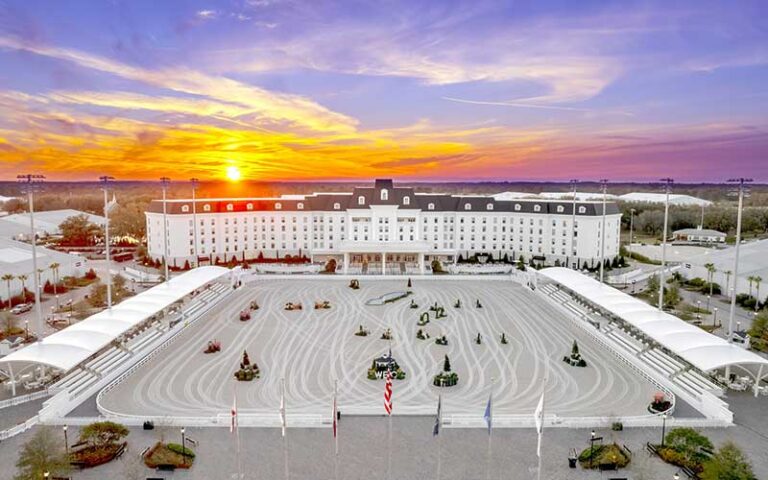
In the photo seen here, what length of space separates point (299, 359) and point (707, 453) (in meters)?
27.6

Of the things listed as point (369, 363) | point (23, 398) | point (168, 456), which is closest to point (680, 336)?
point (369, 363)

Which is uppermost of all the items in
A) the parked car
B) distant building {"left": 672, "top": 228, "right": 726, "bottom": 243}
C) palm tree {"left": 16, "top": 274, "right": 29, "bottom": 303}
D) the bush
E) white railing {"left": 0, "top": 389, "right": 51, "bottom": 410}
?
distant building {"left": 672, "top": 228, "right": 726, "bottom": 243}

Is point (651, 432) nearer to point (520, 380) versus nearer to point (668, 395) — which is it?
point (668, 395)

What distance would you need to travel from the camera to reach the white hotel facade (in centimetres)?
8269

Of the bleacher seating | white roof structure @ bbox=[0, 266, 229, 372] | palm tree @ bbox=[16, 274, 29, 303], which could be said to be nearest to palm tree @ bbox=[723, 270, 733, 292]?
the bleacher seating

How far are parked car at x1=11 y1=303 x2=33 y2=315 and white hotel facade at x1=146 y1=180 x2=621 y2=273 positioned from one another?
23803 mm

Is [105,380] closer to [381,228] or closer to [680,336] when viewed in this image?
[680,336]

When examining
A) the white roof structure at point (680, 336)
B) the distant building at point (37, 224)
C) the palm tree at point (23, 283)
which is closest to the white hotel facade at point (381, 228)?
the palm tree at point (23, 283)

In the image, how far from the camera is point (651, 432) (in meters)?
29.3

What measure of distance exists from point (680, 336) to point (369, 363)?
74.9 feet

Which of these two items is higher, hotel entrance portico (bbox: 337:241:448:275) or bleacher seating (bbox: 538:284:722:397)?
hotel entrance portico (bbox: 337:241:448:275)

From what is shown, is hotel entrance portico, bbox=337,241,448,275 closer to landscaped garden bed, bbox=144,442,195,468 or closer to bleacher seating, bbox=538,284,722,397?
bleacher seating, bbox=538,284,722,397

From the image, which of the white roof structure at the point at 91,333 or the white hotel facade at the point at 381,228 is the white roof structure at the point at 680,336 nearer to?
the white hotel facade at the point at 381,228

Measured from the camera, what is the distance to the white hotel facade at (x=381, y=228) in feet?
271
